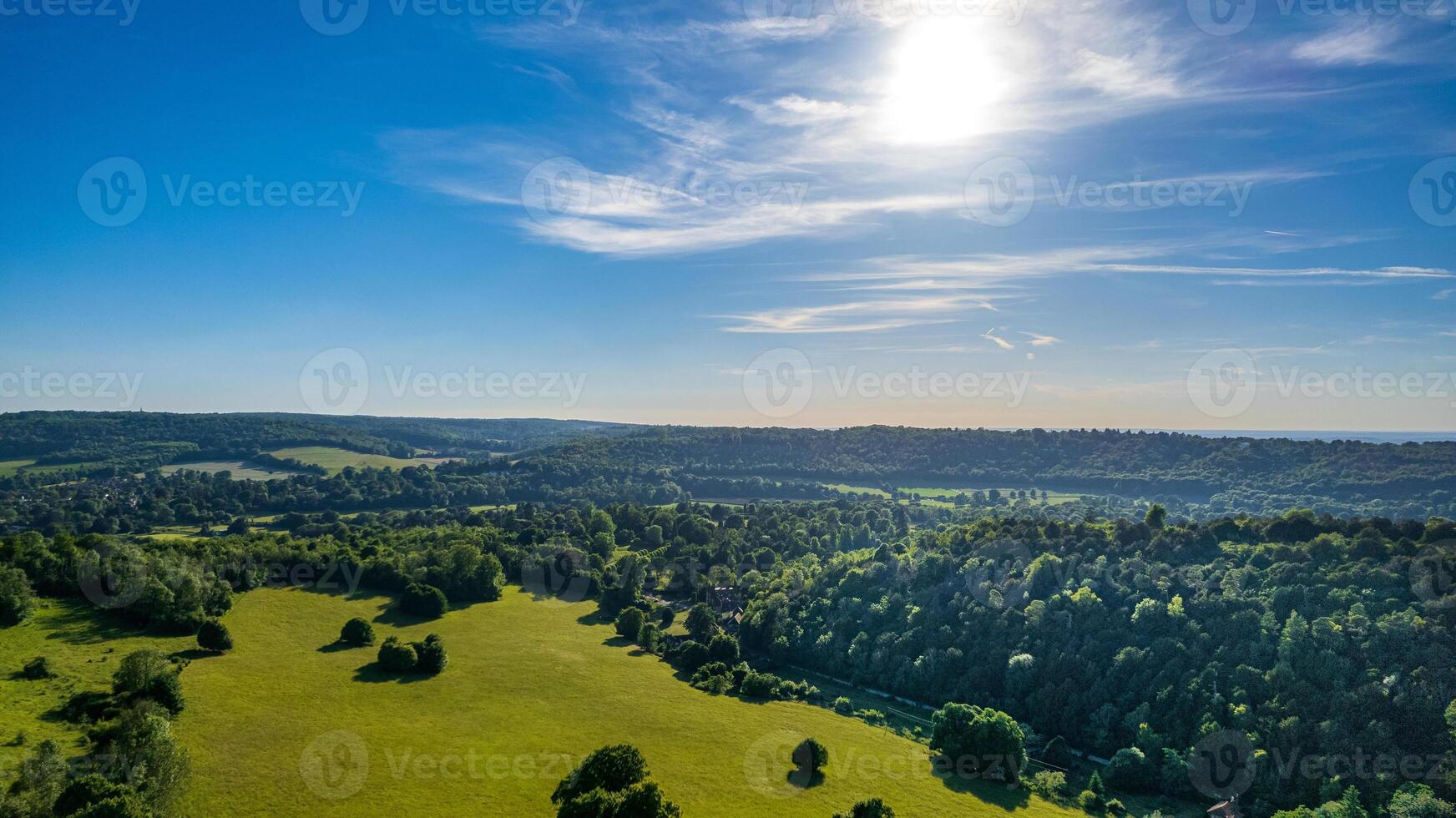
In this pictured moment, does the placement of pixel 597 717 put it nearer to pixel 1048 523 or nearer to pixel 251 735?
pixel 251 735

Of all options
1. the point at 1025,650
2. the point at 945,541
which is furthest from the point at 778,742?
the point at 945,541

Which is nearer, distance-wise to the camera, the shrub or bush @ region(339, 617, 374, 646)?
the shrub

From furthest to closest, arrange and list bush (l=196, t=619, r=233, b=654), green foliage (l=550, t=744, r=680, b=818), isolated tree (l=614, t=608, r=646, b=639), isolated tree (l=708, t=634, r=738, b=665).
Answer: isolated tree (l=614, t=608, r=646, b=639) → isolated tree (l=708, t=634, r=738, b=665) → bush (l=196, t=619, r=233, b=654) → green foliage (l=550, t=744, r=680, b=818)

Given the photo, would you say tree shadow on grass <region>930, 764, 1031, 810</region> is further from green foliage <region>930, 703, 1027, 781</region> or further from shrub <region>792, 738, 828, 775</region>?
shrub <region>792, 738, 828, 775</region>

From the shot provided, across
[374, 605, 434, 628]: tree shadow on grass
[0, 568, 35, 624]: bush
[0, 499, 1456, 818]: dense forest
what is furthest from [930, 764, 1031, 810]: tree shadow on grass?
[0, 568, 35, 624]: bush

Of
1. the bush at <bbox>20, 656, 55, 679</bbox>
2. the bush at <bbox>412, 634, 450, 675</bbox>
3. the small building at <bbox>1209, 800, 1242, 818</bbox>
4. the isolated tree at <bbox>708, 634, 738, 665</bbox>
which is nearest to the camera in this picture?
the bush at <bbox>20, 656, 55, 679</bbox>
